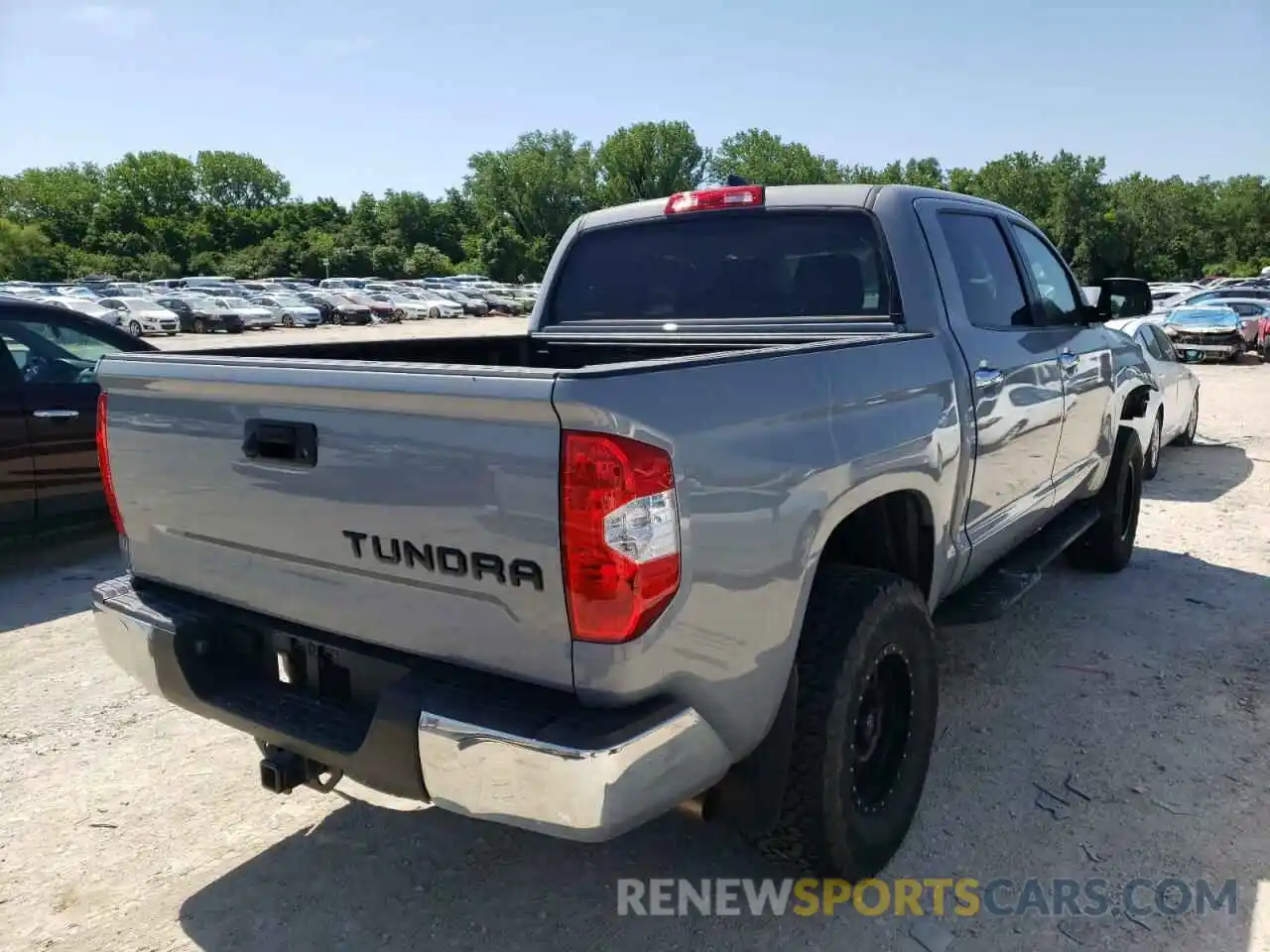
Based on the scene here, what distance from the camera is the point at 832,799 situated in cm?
236

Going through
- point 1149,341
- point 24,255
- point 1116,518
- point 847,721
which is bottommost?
point 1116,518

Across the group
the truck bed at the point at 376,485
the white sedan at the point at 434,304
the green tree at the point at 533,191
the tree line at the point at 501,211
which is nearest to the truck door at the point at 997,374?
the truck bed at the point at 376,485

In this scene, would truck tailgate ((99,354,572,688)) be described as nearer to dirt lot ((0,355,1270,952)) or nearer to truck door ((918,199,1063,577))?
dirt lot ((0,355,1270,952))

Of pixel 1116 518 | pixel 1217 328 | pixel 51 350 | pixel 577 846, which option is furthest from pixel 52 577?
pixel 1217 328

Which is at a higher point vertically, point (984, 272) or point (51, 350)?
point (984, 272)

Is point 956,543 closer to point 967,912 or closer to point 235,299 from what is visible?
point 967,912

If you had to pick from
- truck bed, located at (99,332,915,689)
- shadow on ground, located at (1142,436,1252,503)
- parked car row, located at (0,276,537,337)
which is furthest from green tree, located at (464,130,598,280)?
truck bed, located at (99,332,915,689)

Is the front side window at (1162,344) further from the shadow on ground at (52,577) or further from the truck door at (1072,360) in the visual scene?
the shadow on ground at (52,577)

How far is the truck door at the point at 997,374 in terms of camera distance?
10.7 ft

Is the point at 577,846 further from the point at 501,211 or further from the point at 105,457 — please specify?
the point at 501,211

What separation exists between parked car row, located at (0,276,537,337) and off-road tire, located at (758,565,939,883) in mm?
30112

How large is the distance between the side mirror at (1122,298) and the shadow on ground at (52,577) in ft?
18.2

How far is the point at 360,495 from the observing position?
2084mm

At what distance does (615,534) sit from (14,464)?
4.99m
